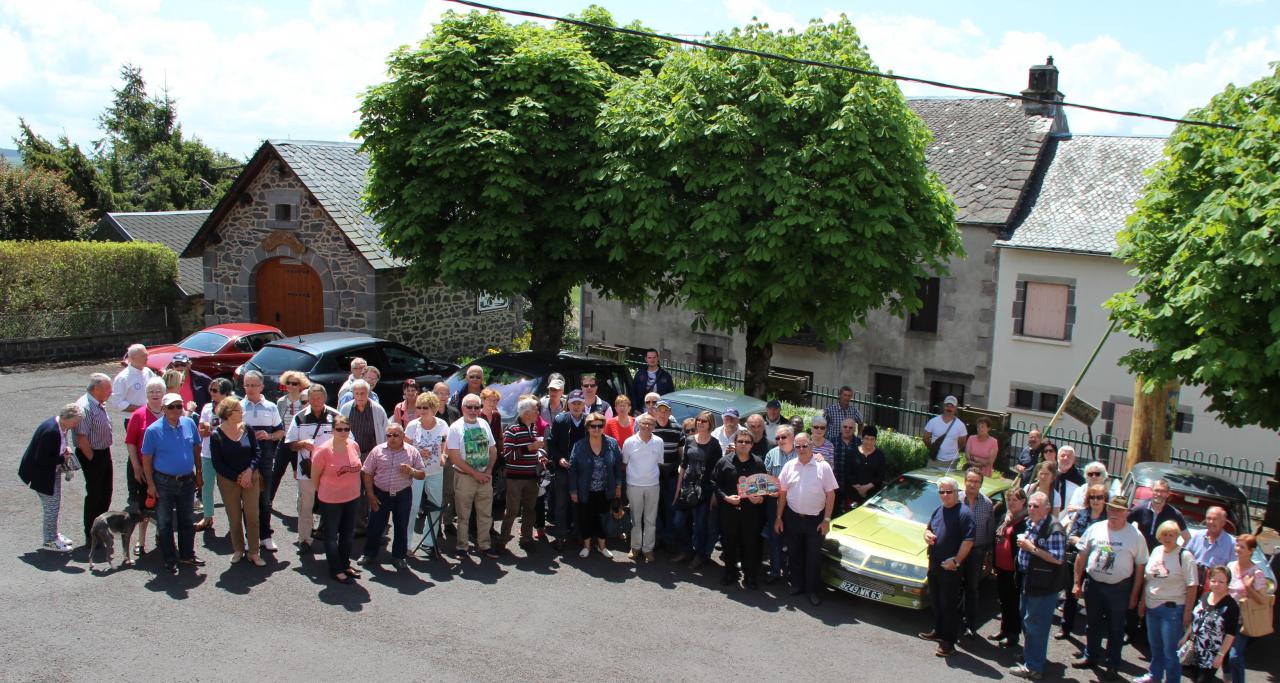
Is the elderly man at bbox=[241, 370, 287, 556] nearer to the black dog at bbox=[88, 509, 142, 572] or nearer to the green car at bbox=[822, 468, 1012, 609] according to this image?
the black dog at bbox=[88, 509, 142, 572]

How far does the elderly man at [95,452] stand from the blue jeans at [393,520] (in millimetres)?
2639

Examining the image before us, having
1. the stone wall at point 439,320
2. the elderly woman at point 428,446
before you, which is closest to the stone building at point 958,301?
the stone wall at point 439,320

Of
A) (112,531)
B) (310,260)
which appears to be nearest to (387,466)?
(112,531)

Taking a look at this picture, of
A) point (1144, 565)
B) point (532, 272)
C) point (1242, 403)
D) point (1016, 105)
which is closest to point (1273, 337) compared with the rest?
point (1242, 403)

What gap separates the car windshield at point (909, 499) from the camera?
10023mm

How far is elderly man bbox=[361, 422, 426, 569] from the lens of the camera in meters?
9.12

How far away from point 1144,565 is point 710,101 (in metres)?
8.68

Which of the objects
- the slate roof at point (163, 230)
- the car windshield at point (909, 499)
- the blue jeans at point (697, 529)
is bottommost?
the blue jeans at point (697, 529)

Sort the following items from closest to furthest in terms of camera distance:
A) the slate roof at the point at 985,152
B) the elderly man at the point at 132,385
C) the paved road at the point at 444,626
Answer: the paved road at the point at 444,626, the elderly man at the point at 132,385, the slate roof at the point at 985,152

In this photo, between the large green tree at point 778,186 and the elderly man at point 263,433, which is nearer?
the elderly man at point 263,433

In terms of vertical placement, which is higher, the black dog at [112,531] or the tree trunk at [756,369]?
the tree trunk at [756,369]

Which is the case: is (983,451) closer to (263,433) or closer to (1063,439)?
(1063,439)

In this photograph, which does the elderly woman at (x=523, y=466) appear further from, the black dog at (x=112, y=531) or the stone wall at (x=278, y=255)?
the stone wall at (x=278, y=255)

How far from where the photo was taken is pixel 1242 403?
10.1 metres
